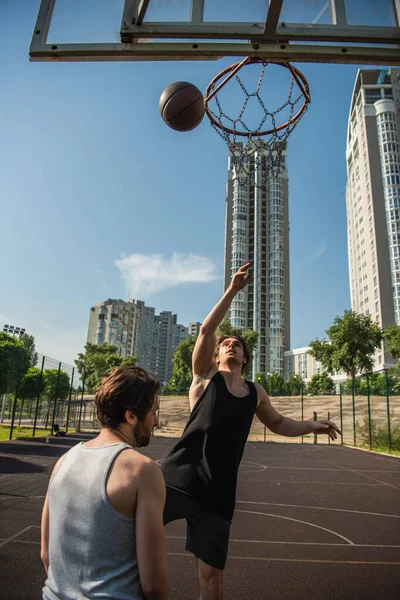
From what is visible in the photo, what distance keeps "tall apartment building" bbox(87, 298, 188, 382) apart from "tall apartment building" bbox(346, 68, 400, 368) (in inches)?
2064

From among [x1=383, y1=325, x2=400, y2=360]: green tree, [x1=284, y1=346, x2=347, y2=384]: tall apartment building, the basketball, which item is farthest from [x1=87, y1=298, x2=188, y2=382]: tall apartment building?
the basketball

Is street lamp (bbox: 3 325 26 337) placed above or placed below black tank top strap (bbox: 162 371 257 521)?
above

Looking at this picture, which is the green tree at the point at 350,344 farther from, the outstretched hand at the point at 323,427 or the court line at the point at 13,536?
the outstretched hand at the point at 323,427

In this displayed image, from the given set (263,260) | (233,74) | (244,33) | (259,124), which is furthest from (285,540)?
(263,260)

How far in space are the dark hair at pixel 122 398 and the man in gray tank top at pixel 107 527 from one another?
0.11 meters

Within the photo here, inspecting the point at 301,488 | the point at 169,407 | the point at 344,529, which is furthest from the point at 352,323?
the point at 344,529

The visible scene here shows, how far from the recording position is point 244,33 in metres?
3.81

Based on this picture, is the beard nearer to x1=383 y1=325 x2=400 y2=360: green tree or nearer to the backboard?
the backboard

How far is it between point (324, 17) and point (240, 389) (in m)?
3.53

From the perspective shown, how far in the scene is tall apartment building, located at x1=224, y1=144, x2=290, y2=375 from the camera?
302 ft

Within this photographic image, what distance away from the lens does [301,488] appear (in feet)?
27.9

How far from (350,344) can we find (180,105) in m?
43.0

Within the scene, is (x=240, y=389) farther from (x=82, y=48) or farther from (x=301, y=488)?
(x=301, y=488)

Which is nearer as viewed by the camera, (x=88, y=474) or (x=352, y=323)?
(x=88, y=474)
